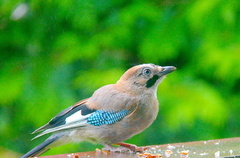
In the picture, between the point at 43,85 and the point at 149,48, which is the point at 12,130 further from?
the point at 149,48

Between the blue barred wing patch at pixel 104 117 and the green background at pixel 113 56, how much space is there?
1802 mm

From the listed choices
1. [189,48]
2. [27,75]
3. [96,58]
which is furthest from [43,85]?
[189,48]

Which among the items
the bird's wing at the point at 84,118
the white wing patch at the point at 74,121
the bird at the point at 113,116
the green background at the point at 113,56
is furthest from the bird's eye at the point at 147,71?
the green background at the point at 113,56

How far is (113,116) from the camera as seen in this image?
470 centimetres

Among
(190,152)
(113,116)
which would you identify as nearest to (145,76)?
(113,116)

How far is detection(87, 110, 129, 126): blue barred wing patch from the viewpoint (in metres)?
4.68

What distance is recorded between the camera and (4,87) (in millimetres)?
6766

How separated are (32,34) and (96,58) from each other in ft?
2.96

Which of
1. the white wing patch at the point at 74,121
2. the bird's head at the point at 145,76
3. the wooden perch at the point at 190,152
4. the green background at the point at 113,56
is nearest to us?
the wooden perch at the point at 190,152

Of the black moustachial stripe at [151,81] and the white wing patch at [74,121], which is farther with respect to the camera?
the black moustachial stripe at [151,81]

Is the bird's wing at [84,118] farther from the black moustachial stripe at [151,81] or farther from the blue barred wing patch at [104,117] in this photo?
the black moustachial stripe at [151,81]

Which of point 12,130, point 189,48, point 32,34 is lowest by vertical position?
point 12,130

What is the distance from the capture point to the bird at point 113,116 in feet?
15.3

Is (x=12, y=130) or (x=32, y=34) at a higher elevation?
(x=32, y=34)
